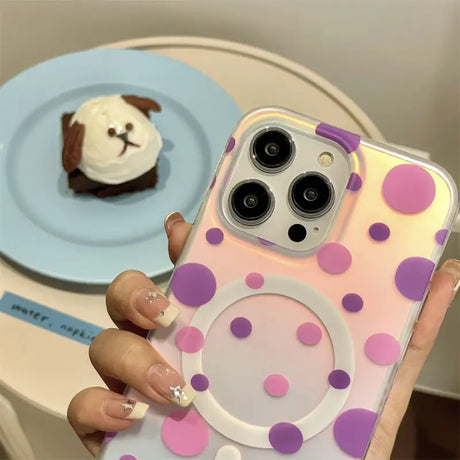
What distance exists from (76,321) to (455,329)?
0.42m

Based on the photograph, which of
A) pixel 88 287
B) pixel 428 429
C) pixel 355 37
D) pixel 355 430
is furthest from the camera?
pixel 428 429

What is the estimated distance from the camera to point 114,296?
348 millimetres

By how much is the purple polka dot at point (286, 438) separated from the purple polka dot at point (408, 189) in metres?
0.14

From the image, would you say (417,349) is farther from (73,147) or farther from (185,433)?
(73,147)

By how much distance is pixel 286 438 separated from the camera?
315 mm

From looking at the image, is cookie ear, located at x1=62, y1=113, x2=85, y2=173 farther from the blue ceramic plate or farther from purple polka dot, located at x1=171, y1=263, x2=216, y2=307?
purple polka dot, located at x1=171, y1=263, x2=216, y2=307

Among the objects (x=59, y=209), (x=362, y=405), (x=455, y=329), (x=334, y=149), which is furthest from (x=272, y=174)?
(x=455, y=329)

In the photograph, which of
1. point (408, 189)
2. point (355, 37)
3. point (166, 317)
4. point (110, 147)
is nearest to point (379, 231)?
point (408, 189)

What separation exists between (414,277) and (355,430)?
3.5 inches

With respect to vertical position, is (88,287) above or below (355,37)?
below

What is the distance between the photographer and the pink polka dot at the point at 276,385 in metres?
0.32

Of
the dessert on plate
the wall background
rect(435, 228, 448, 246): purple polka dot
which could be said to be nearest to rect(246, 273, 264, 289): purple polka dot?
rect(435, 228, 448, 246): purple polka dot

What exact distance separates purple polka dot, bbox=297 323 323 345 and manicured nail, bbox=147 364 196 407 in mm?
70

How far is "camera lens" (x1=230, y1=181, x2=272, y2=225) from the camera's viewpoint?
0.35 metres
